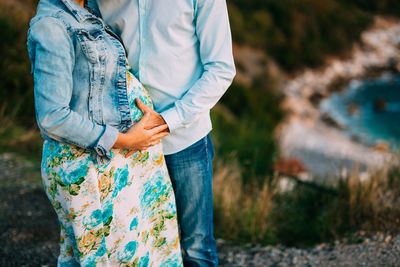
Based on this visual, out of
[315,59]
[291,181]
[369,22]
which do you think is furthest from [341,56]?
[291,181]

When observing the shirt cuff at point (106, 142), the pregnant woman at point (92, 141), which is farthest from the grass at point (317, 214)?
the shirt cuff at point (106, 142)

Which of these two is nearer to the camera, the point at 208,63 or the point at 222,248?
the point at 208,63

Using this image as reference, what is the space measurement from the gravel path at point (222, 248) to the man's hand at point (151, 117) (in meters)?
1.63

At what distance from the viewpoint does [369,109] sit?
1399 centimetres

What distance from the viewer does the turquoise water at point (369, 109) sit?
11945 mm

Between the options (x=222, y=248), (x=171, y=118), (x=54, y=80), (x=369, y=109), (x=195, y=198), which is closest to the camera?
(x=54, y=80)

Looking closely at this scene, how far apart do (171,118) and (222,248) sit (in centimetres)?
179

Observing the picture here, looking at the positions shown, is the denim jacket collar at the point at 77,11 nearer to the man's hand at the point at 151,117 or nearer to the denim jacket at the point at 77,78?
the denim jacket at the point at 77,78

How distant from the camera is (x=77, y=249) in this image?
163 cm

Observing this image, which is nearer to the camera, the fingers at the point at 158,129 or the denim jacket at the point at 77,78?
the denim jacket at the point at 77,78

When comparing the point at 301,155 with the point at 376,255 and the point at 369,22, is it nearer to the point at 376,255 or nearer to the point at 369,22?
the point at 376,255

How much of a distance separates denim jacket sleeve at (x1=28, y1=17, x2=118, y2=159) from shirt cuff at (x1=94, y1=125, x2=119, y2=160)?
0.05m

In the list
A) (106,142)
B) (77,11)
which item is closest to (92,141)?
(106,142)

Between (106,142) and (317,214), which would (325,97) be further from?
(106,142)
